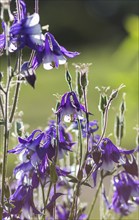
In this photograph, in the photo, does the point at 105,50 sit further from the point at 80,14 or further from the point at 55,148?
the point at 55,148

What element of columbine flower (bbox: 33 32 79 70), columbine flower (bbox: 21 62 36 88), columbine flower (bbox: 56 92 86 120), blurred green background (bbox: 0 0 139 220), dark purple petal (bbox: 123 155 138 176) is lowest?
dark purple petal (bbox: 123 155 138 176)

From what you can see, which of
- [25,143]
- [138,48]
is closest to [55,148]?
[25,143]

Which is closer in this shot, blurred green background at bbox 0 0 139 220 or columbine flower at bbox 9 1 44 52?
columbine flower at bbox 9 1 44 52

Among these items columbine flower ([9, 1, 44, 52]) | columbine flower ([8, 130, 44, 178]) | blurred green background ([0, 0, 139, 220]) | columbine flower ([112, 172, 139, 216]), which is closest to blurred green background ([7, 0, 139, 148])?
blurred green background ([0, 0, 139, 220])

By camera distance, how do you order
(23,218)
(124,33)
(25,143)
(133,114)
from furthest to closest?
1. (124,33)
2. (133,114)
3. (23,218)
4. (25,143)

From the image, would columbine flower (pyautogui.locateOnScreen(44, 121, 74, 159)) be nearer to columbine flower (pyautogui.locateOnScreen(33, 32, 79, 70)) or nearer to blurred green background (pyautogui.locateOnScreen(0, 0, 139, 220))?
Answer: columbine flower (pyautogui.locateOnScreen(33, 32, 79, 70))

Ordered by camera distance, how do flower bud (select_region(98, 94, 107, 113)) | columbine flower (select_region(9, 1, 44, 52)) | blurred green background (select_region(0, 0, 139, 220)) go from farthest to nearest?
blurred green background (select_region(0, 0, 139, 220))
flower bud (select_region(98, 94, 107, 113))
columbine flower (select_region(9, 1, 44, 52))

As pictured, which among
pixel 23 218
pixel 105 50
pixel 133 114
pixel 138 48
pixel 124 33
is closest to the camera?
pixel 23 218

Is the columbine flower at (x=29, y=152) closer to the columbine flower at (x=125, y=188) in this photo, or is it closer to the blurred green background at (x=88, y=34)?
the columbine flower at (x=125, y=188)
